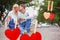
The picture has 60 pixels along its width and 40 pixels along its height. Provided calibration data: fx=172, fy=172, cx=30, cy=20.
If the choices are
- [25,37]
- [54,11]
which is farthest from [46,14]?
[25,37]

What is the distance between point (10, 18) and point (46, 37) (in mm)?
239

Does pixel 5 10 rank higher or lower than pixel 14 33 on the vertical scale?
higher

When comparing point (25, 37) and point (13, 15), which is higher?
point (13, 15)

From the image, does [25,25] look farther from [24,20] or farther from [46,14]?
[46,14]

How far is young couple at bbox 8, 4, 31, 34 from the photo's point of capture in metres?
1.00

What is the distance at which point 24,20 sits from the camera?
3.28 feet

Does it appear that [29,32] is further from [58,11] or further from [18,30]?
[58,11]

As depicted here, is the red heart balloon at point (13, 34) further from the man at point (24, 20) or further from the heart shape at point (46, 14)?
the heart shape at point (46, 14)

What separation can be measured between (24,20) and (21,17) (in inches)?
1.0

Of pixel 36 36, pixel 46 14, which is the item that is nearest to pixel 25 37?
pixel 36 36

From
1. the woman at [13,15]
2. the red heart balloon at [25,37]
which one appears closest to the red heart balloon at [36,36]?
the red heart balloon at [25,37]

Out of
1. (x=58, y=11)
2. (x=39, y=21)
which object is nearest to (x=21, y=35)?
(x=39, y=21)

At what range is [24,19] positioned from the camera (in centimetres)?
100

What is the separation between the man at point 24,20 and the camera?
995mm
